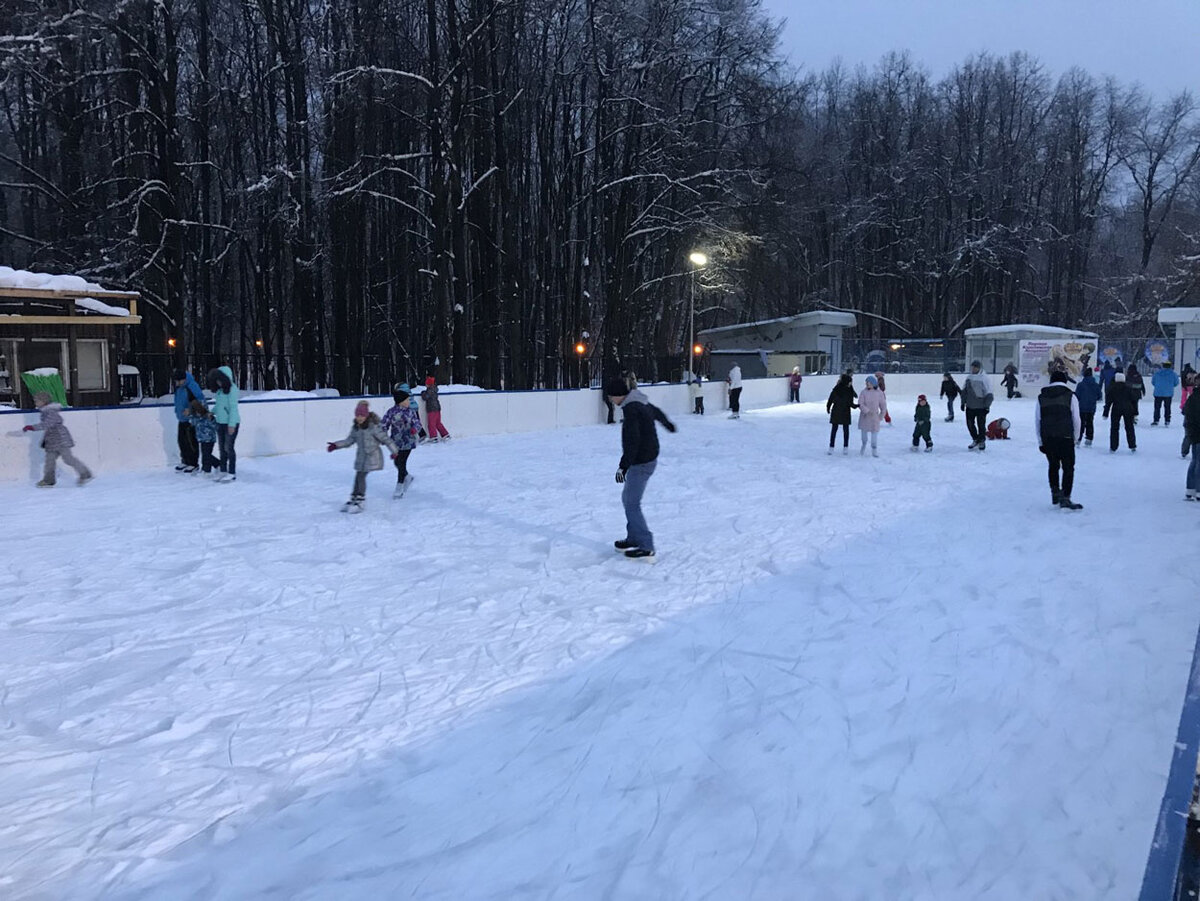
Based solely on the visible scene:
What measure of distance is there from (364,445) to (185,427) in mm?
4440

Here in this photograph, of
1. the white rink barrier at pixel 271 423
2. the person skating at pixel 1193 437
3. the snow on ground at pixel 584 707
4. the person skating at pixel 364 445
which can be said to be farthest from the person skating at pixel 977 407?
the person skating at pixel 364 445

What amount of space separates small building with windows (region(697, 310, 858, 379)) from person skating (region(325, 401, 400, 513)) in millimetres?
28607

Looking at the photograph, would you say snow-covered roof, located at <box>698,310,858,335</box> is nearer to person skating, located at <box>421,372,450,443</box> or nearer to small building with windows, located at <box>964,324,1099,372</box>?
small building with windows, located at <box>964,324,1099,372</box>

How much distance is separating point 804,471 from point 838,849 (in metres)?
10.0

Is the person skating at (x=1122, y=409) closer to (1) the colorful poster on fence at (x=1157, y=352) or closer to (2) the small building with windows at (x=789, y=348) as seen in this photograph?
(1) the colorful poster on fence at (x=1157, y=352)

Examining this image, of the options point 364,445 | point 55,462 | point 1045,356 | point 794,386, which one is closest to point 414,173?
point 794,386

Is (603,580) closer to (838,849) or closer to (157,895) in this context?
(838,849)

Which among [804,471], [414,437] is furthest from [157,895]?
[804,471]

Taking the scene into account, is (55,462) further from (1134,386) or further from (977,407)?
(1134,386)

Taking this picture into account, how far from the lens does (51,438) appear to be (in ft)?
34.9

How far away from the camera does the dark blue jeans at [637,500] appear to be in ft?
22.7

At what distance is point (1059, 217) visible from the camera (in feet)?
157

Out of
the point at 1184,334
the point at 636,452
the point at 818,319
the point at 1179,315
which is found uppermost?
the point at 818,319

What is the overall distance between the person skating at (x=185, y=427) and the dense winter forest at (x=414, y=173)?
9.93 meters
